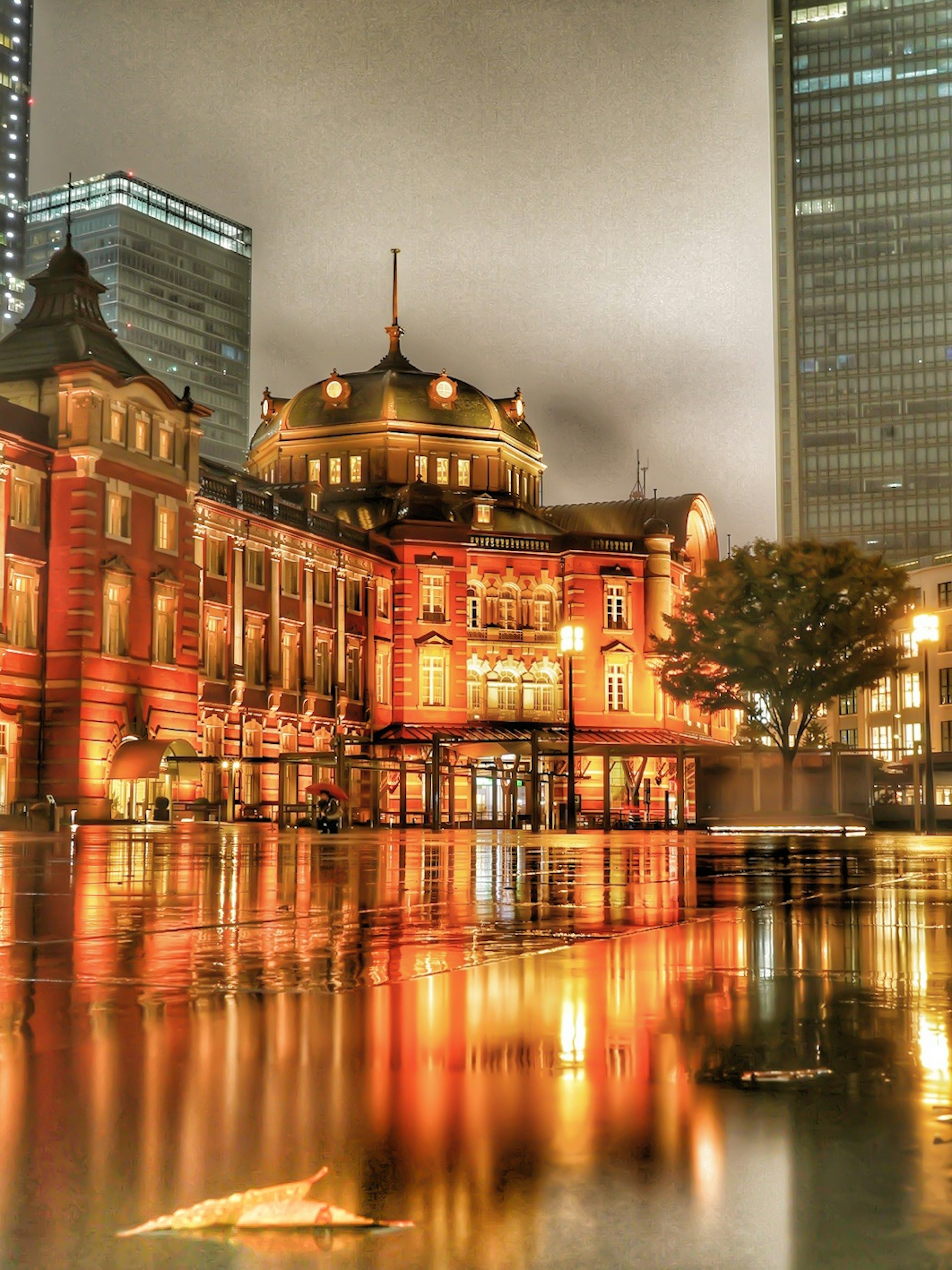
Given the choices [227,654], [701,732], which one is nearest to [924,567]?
[701,732]

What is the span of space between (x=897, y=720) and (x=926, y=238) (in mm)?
68593

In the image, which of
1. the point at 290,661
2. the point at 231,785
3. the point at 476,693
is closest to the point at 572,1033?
the point at 231,785

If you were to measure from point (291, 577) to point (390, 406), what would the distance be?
21.4 meters

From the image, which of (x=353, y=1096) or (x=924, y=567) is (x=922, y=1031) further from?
(x=924, y=567)

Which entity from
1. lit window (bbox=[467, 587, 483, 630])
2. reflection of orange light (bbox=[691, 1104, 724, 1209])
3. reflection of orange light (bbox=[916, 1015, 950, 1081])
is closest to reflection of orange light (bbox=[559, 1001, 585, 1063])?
reflection of orange light (bbox=[691, 1104, 724, 1209])

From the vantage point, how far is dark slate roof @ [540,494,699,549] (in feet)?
285

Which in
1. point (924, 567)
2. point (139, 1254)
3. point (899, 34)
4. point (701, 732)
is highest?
point (899, 34)

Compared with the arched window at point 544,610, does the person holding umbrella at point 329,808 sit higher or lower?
lower

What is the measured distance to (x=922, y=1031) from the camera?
15.0 feet

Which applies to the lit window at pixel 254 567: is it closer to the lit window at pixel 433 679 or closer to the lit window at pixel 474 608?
the lit window at pixel 433 679

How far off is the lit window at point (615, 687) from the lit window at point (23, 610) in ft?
118

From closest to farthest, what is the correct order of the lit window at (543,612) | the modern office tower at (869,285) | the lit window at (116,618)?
the lit window at (116,618) → the lit window at (543,612) → the modern office tower at (869,285)

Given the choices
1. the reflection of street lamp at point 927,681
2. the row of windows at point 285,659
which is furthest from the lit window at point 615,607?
the reflection of street lamp at point 927,681

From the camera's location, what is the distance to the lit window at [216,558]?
5869cm
